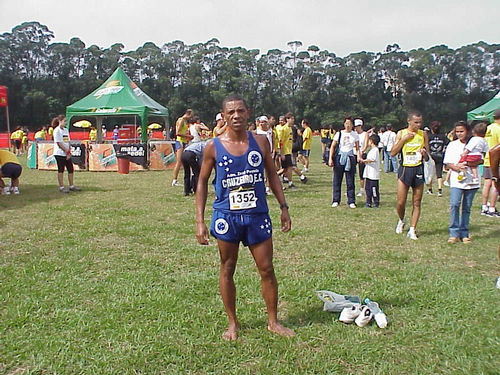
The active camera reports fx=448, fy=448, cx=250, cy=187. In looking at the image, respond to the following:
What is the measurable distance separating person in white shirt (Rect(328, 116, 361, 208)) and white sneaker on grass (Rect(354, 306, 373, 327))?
5475 mm

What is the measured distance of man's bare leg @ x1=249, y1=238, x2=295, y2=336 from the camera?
133 inches

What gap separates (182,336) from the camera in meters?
3.53

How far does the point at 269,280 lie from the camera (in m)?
3.45

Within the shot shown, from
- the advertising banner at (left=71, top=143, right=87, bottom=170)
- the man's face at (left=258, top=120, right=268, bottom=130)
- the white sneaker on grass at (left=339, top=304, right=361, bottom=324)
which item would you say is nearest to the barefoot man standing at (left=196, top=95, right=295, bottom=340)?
the white sneaker on grass at (left=339, top=304, right=361, bottom=324)

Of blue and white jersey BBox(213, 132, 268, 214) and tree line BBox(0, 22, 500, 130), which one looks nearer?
blue and white jersey BBox(213, 132, 268, 214)

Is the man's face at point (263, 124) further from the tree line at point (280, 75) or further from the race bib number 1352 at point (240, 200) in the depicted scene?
the tree line at point (280, 75)

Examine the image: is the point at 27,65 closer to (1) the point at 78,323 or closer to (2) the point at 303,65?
(2) the point at 303,65

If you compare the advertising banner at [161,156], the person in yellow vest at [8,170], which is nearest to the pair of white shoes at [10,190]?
the person in yellow vest at [8,170]

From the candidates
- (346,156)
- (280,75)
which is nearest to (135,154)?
(346,156)

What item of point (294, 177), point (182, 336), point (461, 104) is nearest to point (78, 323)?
point (182, 336)

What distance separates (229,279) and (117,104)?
1716cm

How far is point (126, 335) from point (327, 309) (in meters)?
1.70

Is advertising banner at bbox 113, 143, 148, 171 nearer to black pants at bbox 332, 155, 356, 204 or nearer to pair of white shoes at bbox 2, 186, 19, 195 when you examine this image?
pair of white shoes at bbox 2, 186, 19, 195

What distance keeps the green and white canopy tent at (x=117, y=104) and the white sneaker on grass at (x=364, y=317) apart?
16.4m
